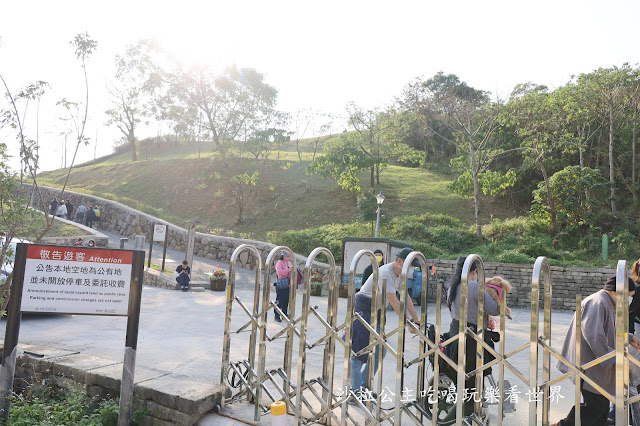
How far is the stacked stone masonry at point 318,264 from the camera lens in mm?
15133

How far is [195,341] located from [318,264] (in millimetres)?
9210

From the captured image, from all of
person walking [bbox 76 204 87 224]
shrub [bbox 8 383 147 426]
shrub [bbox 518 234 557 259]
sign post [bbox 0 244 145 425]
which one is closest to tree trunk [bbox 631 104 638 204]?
shrub [bbox 518 234 557 259]

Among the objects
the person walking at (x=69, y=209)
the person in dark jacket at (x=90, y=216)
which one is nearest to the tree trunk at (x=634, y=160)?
the person in dark jacket at (x=90, y=216)

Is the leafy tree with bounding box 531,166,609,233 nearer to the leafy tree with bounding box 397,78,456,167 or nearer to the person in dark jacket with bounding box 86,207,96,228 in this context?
the leafy tree with bounding box 397,78,456,167

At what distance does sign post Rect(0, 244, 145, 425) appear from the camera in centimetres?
457

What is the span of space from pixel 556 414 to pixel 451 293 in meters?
1.56

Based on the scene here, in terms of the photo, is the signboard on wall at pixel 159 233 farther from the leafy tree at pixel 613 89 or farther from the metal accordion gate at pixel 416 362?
the leafy tree at pixel 613 89

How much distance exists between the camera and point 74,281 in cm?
461

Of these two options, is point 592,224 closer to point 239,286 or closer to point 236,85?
point 239,286

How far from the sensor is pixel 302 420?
4.22 meters

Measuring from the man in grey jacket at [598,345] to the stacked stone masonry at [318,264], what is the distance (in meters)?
7.26

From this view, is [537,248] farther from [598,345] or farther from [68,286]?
[68,286]

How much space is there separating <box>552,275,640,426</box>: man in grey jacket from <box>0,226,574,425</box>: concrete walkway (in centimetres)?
106

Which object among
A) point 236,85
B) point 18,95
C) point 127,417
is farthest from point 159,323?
point 236,85
